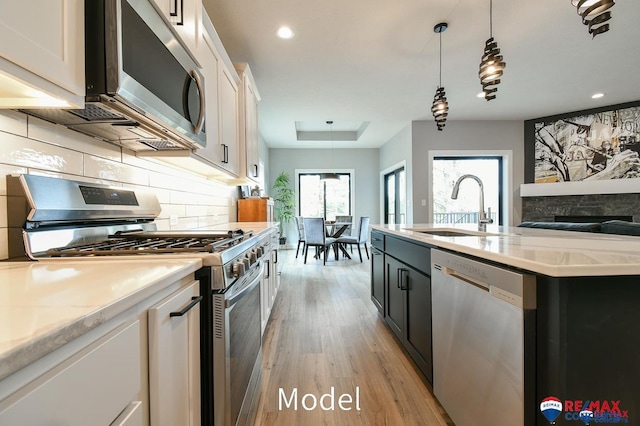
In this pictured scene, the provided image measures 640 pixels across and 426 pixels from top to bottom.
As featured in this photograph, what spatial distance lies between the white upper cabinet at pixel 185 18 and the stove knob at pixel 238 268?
41.5 inches

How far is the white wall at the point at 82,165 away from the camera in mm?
876

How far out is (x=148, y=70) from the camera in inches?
40.8

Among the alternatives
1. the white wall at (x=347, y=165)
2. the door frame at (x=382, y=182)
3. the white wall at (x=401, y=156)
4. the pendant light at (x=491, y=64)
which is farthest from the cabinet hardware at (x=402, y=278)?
the white wall at (x=347, y=165)

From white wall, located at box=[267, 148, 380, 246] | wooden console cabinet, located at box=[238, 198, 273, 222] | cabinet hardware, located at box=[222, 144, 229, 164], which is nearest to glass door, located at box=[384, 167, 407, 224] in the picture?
white wall, located at box=[267, 148, 380, 246]

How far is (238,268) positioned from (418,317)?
3.63 feet

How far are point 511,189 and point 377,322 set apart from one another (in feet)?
14.2

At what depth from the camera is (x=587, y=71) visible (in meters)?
3.41

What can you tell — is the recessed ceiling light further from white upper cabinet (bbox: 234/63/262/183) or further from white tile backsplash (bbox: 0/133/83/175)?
white tile backsplash (bbox: 0/133/83/175)

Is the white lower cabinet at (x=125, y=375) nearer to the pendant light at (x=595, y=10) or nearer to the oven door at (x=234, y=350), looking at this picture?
the oven door at (x=234, y=350)

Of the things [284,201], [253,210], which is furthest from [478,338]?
[284,201]

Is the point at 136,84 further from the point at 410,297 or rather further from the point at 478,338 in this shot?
the point at 410,297

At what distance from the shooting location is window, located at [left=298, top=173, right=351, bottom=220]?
24.5ft

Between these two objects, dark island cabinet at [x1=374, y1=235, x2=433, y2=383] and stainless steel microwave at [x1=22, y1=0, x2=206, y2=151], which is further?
dark island cabinet at [x1=374, y1=235, x2=433, y2=383]

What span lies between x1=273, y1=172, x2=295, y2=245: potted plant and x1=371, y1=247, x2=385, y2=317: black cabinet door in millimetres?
4438
